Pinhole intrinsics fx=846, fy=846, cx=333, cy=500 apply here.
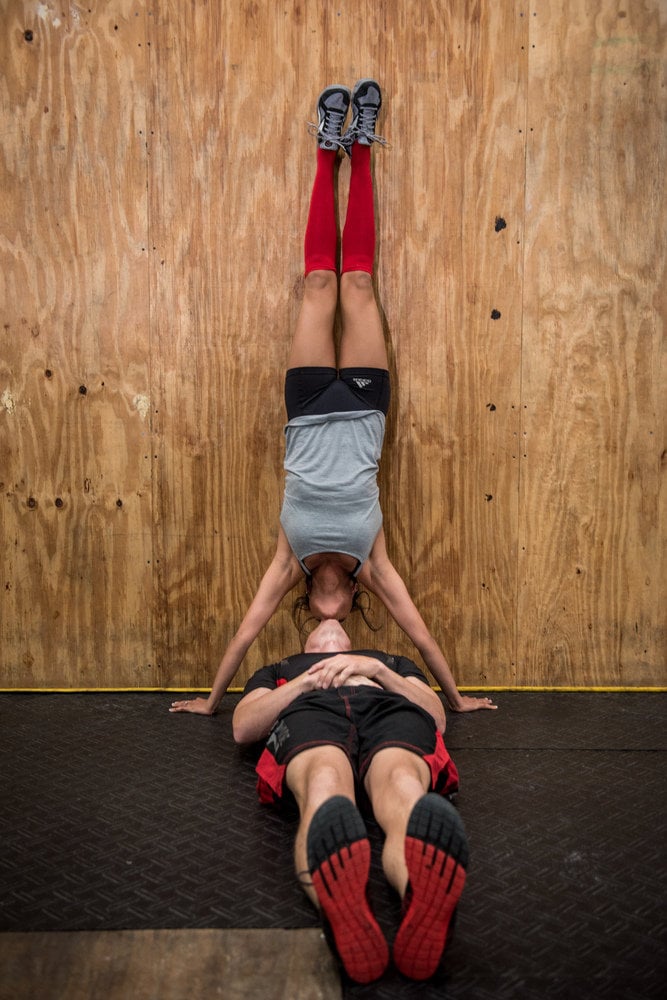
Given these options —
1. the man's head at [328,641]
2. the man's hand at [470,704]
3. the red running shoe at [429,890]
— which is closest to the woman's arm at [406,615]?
the man's hand at [470,704]

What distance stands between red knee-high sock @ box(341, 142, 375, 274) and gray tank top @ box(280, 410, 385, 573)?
534 mm

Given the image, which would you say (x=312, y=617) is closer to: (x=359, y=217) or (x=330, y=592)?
(x=330, y=592)

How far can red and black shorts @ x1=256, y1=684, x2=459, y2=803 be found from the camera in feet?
6.48

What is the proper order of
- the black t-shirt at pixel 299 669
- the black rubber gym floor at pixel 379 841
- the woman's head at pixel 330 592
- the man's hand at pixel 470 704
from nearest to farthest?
1. the black rubber gym floor at pixel 379 841
2. the black t-shirt at pixel 299 669
3. the woman's head at pixel 330 592
4. the man's hand at pixel 470 704

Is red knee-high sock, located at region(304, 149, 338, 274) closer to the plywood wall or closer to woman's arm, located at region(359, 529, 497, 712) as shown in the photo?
the plywood wall

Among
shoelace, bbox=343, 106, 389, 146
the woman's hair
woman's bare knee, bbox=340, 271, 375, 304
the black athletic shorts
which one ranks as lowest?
the woman's hair

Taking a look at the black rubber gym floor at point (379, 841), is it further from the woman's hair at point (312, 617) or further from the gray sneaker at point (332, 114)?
the gray sneaker at point (332, 114)

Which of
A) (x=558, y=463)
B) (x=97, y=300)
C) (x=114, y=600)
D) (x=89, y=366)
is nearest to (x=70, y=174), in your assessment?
(x=97, y=300)

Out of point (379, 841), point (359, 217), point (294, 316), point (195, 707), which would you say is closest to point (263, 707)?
point (379, 841)

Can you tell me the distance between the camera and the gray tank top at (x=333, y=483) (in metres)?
2.74

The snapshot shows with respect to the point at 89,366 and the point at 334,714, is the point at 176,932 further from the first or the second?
the point at 89,366

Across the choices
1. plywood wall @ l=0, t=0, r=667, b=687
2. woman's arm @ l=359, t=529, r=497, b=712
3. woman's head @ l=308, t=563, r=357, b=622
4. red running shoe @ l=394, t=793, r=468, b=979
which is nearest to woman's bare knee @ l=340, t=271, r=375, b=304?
plywood wall @ l=0, t=0, r=667, b=687

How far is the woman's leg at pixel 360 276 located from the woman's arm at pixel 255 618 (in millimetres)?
672

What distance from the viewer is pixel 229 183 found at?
297 cm
